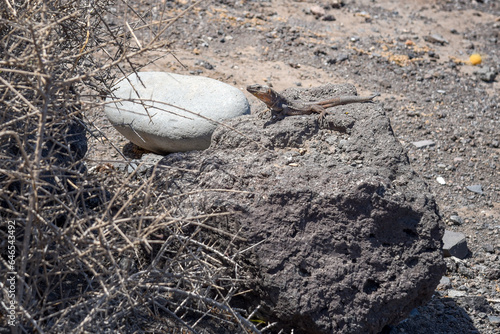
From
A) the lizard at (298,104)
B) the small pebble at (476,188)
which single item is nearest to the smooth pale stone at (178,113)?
the lizard at (298,104)

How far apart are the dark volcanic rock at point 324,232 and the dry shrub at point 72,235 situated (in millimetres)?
221

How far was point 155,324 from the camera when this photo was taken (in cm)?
316

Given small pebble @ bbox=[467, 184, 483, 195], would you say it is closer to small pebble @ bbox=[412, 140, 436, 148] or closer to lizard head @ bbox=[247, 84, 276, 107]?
small pebble @ bbox=[412, 140, 436, 148]

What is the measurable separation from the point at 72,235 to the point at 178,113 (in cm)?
350

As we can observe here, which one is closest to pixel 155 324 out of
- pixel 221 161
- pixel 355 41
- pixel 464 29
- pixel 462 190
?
pixel 221 161

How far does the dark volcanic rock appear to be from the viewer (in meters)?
3.34

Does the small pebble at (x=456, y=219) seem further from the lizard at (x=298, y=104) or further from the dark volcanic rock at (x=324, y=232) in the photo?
the dark volcanic rock at (x=324, y=232)

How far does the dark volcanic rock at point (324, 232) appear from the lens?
334 centimetres

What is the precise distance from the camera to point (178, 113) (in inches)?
239

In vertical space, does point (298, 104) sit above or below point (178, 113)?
above

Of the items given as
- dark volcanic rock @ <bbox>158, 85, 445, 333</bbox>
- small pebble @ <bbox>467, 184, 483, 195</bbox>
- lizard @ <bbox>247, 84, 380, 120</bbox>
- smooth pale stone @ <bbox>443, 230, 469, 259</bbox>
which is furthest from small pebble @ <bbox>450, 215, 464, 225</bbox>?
dark volcanic rock @ <bbox>158, 85, 445, 333</bbox>

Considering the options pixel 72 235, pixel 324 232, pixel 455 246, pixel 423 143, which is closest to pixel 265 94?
pixel 324 232

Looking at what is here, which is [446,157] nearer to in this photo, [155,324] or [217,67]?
[217,67]

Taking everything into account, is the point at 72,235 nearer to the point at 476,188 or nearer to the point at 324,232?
the point at 324,232
